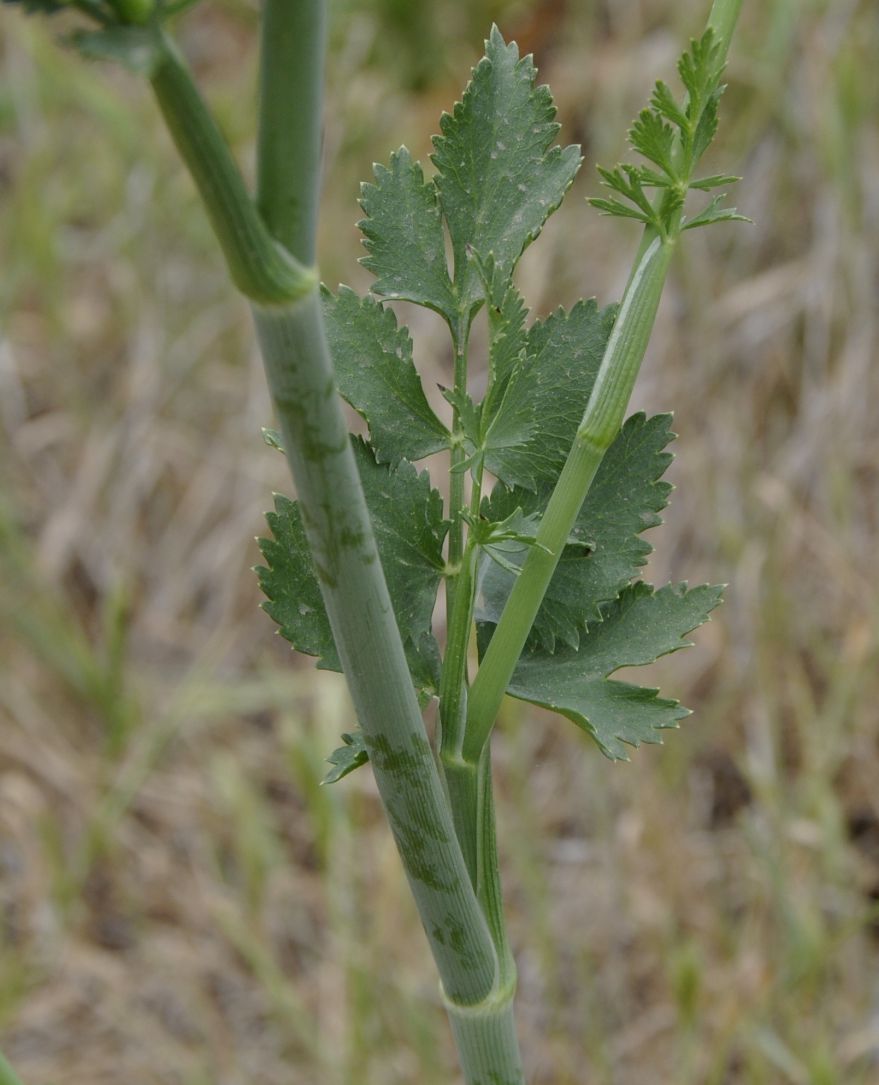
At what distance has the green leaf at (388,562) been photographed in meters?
0.43

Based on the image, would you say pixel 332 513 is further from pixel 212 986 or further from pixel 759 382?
pixel 759 382

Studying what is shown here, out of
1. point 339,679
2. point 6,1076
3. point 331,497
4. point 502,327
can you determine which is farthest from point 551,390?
point 339,679

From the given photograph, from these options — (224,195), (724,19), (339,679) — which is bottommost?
(224,195)

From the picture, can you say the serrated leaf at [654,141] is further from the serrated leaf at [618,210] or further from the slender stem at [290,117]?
the slender stem at [290,117]

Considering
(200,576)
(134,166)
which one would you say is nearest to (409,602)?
(200,576)

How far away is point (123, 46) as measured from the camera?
24 centimetres

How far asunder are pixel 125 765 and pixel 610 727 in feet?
5.41

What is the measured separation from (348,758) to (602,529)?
0.41 ft

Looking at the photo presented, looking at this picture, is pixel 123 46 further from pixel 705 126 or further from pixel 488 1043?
Answer: pixel 488 1043

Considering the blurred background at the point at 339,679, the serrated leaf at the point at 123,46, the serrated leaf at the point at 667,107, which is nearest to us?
the serrated leaf at the point at 123,46

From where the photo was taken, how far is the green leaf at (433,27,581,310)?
0.43 metres

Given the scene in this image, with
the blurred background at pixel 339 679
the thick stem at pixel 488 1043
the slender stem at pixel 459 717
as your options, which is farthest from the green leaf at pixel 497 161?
the blurred background at pixel 339 679

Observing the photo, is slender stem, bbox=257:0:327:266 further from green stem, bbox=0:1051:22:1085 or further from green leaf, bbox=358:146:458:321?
green stem, bbox=0:1051:22:1085

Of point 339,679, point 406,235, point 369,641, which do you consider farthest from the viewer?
point 339,679
